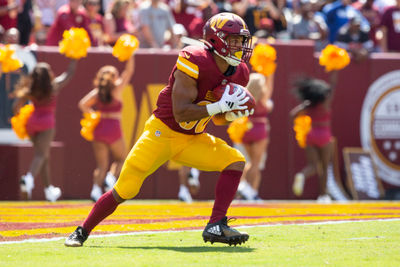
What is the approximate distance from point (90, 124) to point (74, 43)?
1.25m

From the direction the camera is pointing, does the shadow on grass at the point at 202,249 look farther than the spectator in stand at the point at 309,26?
No

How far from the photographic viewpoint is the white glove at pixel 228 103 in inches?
241

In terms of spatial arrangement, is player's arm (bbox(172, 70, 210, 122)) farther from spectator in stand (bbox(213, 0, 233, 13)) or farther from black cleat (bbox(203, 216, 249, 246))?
spectator in stand (bbox(213, 0, 233, 13))

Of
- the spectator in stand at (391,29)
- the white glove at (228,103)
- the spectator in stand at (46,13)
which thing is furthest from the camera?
the spectator in stand at (391,29)

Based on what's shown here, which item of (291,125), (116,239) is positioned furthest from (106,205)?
(291,125)

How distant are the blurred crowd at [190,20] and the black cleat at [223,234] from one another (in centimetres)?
747

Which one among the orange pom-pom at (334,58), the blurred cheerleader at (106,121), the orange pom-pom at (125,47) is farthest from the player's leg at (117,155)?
the orange pom-pom at (334,58)

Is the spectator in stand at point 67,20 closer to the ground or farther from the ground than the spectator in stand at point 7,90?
farther from the ground

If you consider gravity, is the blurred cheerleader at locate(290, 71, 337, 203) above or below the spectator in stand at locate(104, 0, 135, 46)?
below

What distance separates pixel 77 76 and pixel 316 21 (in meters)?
4.43

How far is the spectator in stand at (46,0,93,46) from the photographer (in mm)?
13359

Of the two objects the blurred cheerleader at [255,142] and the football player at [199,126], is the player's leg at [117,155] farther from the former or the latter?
the football player at [199,126]

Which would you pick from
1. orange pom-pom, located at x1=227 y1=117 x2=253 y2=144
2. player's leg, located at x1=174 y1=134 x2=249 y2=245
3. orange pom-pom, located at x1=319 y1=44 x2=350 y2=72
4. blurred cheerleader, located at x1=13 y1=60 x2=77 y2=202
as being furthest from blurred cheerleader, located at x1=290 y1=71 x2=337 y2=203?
player's leg, located at x1=174 y1=134 x2=249 y2=245

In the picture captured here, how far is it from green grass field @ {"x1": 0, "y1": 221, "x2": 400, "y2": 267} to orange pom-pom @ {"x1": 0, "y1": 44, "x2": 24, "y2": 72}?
5801mm
